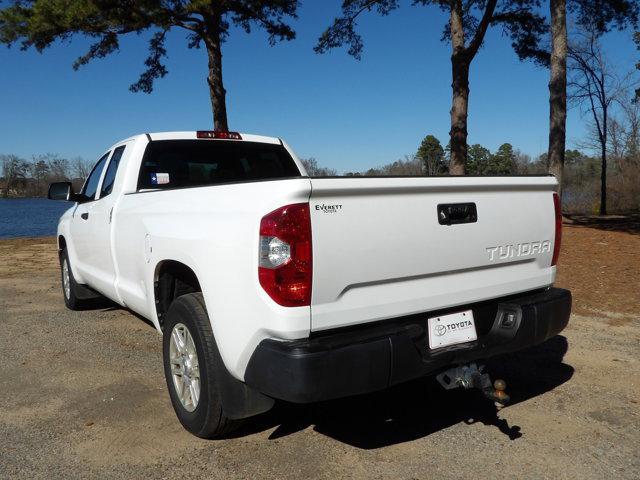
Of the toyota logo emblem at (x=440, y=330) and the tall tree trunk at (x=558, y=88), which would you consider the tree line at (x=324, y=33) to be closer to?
the tall tree trunk at (x=558, y=88)

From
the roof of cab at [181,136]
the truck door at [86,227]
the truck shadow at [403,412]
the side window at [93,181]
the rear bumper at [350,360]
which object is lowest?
the truck shadow at [403,412]

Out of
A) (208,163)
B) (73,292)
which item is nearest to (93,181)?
(73,292)

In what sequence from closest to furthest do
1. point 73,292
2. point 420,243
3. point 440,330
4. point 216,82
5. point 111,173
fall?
1. point 420,243
2. point 440,330
3. point 111,173
4. point 73,292
5. point 216,82

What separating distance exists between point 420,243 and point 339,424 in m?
1.37

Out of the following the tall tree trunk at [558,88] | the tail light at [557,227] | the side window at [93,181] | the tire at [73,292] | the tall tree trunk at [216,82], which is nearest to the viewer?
the tail light at [557,227]

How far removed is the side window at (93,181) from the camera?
5223 mm

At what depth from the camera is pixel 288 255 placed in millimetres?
2299

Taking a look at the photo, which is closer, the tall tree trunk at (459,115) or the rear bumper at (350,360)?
the rear bumper at (350,360)

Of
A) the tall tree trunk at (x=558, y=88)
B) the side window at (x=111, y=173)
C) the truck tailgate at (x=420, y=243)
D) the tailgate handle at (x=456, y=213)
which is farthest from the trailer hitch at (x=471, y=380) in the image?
the tall tree trunk at (x=558, y=88)

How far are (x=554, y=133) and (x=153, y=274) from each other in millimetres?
10565

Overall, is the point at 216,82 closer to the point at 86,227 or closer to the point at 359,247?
the point at 86,227

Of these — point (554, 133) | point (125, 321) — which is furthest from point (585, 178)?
point (125, 321)

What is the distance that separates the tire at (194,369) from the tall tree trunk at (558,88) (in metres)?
9.79

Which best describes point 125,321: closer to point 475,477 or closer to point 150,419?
point 150,419
